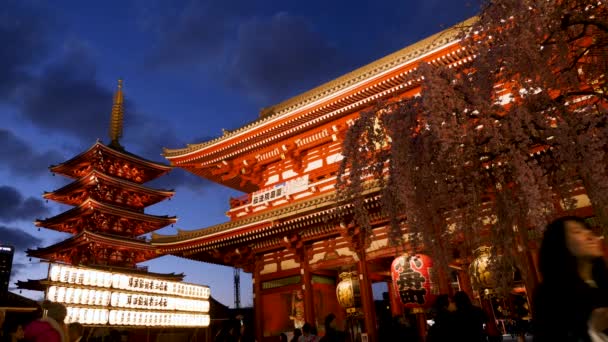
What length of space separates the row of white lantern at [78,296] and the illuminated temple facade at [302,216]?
2.44 m

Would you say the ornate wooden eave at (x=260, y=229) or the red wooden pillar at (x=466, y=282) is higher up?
the ornate wooden eave at (x=260, y=229)

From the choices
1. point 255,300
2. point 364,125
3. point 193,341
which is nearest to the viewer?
point 364,125

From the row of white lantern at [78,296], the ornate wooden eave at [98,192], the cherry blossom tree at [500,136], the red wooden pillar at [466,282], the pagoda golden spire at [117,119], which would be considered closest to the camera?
the cherry blossom tree at [500,136]

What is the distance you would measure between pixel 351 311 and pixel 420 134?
750 cm

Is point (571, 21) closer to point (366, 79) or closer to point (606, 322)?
point (606, 322)

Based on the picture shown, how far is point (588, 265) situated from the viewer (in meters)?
2.11

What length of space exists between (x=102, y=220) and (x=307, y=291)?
69.3 ft

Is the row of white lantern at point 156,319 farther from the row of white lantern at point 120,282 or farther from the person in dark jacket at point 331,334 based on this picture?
→ the person in dark jacket at point 331,334

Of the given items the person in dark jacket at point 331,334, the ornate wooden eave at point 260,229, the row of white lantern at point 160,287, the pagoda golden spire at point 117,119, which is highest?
the pagoda golden spire at point 117,119

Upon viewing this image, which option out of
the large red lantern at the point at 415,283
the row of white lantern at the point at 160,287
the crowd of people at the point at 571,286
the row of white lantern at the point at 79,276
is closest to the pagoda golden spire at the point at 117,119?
the row of white lantern at the point at 160,287

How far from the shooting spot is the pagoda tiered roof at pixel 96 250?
1043 inches

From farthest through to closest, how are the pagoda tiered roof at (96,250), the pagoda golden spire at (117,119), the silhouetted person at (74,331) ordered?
the pagoda golden spire at (117,119) → the pagoda tiered roof at (96,250) → the silhouetted person at (74,331)

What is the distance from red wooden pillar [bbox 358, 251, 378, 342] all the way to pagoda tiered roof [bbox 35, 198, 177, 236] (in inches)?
830

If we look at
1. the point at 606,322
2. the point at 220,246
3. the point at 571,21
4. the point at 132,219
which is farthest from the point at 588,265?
the point at 132,219
